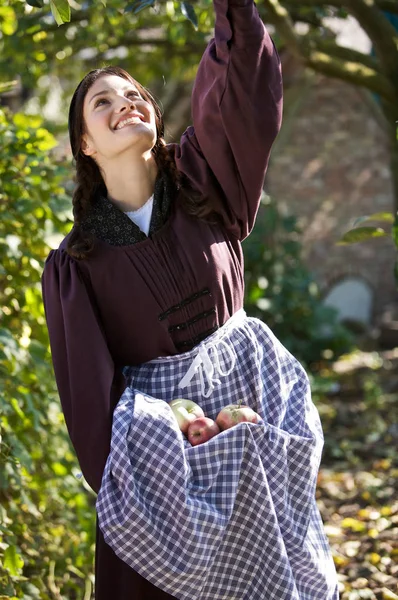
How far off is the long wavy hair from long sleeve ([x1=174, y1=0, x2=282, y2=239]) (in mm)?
32

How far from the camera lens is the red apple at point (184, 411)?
186 cm

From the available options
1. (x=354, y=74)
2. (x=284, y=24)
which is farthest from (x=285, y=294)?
(x=284, y=24)

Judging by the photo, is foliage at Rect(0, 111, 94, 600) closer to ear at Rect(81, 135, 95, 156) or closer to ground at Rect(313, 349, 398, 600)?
ear at Rect(81, 135, 95, 156)

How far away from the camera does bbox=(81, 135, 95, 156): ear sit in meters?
2.04

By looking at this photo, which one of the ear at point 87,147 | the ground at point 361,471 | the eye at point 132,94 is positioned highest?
the eye at point 132,94

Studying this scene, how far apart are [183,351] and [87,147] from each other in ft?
1.74

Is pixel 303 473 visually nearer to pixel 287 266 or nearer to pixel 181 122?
pixel 287 266

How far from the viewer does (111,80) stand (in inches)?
79.0

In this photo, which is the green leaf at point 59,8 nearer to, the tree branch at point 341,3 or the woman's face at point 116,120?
the woman's face at point 116,120

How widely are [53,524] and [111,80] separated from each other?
5.77 feet

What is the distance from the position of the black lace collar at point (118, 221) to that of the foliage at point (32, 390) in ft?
1.84

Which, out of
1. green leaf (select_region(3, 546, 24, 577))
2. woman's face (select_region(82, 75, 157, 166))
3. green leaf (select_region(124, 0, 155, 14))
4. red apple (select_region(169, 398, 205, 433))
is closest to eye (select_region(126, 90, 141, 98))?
woman's face (select_region(82, 75, 157, 166))

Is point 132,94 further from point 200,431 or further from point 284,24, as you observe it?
point 284,24

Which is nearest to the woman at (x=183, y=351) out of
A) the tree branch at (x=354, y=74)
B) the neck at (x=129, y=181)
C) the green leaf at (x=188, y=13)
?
the neck at (x=129, y=181)
